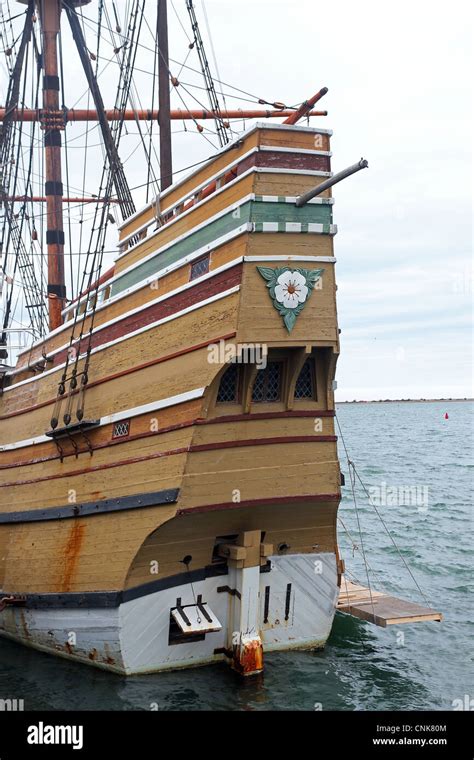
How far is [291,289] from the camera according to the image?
1027 cm

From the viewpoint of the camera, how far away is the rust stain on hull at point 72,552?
38.7 ft

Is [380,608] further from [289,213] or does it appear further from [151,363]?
[289,213]

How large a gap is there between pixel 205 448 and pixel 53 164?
923 centimetres

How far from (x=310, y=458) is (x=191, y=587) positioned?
103 inches

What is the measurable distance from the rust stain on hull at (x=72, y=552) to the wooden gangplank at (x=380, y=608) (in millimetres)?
4635

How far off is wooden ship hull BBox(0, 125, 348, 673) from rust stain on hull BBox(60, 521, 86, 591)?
0.03 m

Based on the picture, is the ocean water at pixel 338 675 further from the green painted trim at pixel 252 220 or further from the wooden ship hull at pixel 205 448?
the green painted trim at pixel 252 220

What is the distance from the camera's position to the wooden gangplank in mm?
12297

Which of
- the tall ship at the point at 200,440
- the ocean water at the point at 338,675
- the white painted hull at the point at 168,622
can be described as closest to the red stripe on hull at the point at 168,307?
the tall ship at the point at 200,440

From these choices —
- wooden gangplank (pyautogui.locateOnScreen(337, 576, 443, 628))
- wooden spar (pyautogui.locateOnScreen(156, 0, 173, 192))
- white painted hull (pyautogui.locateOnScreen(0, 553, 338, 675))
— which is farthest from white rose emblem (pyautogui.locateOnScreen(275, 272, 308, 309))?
wooden gangplank (pyautogui.locateOnScreen(337, 576, 443, 628))

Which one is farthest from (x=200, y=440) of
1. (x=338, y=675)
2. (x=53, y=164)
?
(x=53, y=164)
